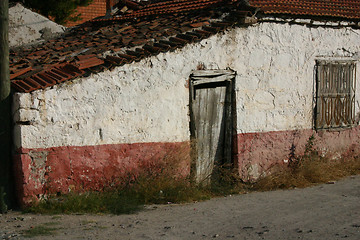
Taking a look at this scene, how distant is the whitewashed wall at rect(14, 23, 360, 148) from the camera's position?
6.74 metres

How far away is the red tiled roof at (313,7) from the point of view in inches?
355

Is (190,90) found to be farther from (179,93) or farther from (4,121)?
(4,121)

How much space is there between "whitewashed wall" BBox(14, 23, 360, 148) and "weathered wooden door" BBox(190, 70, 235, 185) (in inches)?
6.2

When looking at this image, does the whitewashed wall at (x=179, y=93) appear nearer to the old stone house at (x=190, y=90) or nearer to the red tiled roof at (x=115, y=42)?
the old stone house at (x=190, y=90)

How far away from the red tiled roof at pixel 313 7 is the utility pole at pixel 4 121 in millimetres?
4387

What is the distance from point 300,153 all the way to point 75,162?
4.57 m

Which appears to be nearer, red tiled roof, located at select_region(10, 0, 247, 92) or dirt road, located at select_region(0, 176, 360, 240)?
dirt road, located at select_region(0, 176, 360, 240)

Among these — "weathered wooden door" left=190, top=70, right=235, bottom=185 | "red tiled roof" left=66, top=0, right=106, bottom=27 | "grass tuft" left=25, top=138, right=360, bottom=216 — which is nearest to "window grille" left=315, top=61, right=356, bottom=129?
"grass tuft" left=25, top=138, right=360, bottom=216

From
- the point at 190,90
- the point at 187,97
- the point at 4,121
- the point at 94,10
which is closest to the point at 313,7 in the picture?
the point at 190,90

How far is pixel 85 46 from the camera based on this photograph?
28.7ft

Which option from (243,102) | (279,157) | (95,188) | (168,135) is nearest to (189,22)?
(243,102)

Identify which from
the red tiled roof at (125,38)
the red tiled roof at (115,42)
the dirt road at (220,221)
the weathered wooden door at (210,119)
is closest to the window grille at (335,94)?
the red tiled roof at (125,38)

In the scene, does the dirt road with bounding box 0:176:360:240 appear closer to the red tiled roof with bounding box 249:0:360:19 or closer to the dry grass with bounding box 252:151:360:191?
the dry grass with bounding box 252:151:360:191

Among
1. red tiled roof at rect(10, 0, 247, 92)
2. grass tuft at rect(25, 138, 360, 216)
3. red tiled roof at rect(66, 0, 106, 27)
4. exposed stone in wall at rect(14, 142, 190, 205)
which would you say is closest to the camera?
exposed stone in wall at rect(14, 142, 190, 205)
